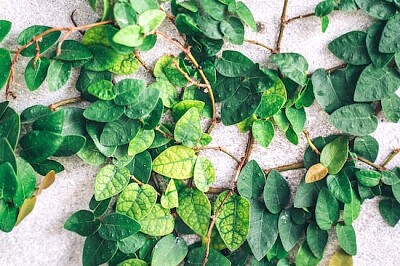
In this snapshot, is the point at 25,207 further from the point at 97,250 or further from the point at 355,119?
the point at 355,119

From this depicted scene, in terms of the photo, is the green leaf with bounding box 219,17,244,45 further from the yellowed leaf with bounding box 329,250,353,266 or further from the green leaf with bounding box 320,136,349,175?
the yellowed leaf with bounding box 329,250,353,266

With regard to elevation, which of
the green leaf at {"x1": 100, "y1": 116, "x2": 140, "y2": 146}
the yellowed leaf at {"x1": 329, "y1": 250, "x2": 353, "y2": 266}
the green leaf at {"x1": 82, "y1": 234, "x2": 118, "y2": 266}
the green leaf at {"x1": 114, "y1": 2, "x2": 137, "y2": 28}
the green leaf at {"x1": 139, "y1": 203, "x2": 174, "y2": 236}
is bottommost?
the yellowed leaf at {"x1": 329, "y1": 250, "x2": 353, "y2": 266}

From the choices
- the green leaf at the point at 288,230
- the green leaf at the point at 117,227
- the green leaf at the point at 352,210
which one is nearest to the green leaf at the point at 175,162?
the green leaf at the point at 117,227

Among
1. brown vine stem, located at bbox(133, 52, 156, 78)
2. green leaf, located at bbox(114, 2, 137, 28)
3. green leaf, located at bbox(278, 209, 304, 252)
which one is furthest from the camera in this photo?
green leaf, located at bbox(278, 209, 304, 252)

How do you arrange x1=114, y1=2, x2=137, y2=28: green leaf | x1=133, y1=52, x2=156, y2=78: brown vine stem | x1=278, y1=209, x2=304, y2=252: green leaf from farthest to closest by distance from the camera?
1. x1=278, y1=209, x2=304, y2=252: green leaf
2. x1=133, y1=52, x2=156, y2=78: brown vine stem
3. x1=114, y1=2, x2=137, y2=28: green leaf

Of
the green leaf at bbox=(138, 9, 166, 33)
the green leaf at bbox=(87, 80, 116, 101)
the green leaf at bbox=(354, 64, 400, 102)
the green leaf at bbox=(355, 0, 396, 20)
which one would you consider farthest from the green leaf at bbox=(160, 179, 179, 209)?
the green leaf at bbox=(355, 0, 396, 20)

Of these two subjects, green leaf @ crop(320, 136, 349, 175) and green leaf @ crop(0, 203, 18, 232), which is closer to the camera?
green leaf @ crop(0, 203, 18, 232)

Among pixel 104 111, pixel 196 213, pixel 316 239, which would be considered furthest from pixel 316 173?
pixel 104 111
